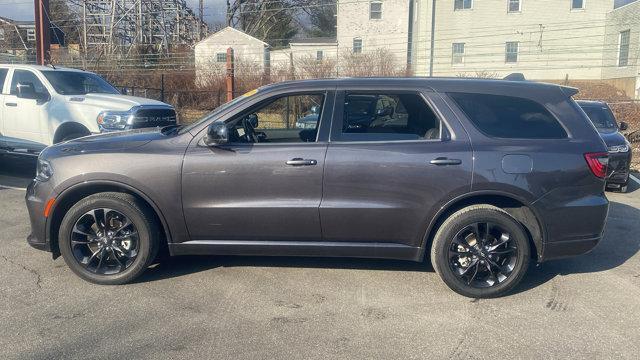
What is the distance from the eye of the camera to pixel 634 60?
31.1 m

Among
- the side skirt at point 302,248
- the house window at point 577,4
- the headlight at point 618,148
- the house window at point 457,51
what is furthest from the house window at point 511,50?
the side skirt at point 302,248

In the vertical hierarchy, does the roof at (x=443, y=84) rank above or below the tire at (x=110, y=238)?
above

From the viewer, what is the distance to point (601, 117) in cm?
1073

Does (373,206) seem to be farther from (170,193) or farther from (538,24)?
(538,24)

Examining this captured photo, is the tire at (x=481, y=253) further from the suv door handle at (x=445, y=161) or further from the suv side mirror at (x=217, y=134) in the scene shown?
the suv side mirror at (x=217, y=134)

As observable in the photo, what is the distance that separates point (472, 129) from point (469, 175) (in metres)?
0.41

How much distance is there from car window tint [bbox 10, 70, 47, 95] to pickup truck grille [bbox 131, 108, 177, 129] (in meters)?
1.86

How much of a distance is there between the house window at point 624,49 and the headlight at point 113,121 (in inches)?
1259

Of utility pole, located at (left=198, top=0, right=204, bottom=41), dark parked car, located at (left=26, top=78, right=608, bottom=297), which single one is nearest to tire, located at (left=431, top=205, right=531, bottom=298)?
dark parked car, located at (left=26, top=78, right=608, bottom=297)

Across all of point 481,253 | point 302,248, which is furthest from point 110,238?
point 481,253

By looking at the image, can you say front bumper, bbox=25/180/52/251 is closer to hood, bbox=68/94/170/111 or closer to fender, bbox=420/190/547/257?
fender, bbox=420/190/547/257

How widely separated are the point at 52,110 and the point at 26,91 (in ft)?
1.77

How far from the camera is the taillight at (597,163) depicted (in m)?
4.59

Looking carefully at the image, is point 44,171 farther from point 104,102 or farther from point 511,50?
point 511,50
